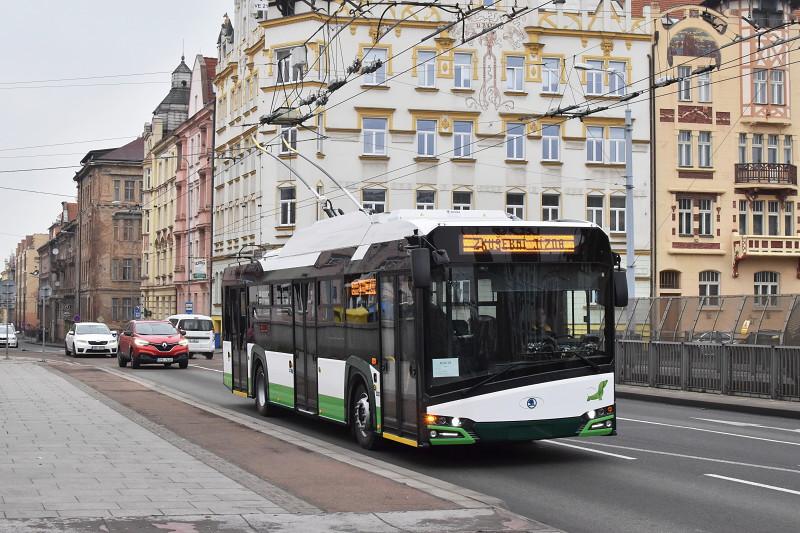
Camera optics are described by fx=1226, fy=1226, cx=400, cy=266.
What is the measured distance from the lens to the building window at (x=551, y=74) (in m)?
57.3

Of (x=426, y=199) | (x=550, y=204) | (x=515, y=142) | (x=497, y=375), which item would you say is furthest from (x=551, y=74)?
(x=497, y=375)

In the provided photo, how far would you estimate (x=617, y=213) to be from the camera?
57781mm

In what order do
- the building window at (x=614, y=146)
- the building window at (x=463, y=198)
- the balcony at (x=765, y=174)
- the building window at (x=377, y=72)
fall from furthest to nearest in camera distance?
the building window at (x=614, y=146)
the building window at (x=463, y=198)
the balcony at (x=765, y=174)
the building window at (x=377, y=72)

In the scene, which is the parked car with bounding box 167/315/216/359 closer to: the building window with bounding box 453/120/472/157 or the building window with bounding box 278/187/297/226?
the building window with bounding box 278/187/297/226

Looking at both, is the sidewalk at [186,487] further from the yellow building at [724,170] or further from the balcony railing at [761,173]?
the balcony railing at [761,173]

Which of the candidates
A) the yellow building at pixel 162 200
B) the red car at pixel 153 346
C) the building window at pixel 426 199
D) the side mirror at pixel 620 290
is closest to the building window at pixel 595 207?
the building window at pixel 426 199

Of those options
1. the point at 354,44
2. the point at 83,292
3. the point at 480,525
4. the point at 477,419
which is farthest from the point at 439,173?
the point at 83,292

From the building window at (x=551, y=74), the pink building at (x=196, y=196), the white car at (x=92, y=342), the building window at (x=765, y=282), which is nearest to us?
the white car at (x=92, y=342)

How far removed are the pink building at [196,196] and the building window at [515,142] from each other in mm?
19833

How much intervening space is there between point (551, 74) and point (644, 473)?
153 feet

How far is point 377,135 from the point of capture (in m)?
55.6

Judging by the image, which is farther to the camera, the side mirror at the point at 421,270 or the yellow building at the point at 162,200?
the yellow building at the point at 162,200

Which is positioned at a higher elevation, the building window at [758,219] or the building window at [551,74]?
the building window at [551,74]

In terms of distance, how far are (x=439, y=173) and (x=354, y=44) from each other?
22.9 feet
